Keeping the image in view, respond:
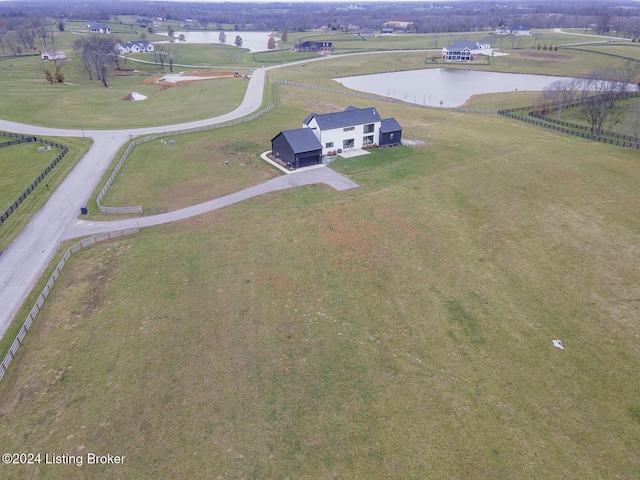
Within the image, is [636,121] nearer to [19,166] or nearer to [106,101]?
[19,166]

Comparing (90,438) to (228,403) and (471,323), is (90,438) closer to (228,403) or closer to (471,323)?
(228,403)

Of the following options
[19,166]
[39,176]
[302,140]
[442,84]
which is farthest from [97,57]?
[442,84]

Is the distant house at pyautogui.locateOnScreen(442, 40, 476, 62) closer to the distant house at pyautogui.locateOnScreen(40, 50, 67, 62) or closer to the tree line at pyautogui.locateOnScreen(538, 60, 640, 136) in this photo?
the tree line at pyautogui.locateOnScreen(538, 60, 640, 136)

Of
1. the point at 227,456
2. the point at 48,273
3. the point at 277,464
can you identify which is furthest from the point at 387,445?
the point at 48,273

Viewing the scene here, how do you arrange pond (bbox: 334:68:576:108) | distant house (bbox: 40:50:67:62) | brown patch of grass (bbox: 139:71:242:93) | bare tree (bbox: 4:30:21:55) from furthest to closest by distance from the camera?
bare tree (bbox: 4:30:21:55) → distant house (bbox: 40:50:67:62) → brown patch of grass (bbox: 139:71:242:93) → pond (bbox: 334:68:576:108)

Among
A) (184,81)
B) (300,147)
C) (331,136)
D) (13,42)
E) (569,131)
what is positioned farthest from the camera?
(13,42)

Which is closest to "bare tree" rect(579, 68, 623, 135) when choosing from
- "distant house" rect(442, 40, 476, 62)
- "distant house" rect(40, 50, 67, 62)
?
"distant house" rect(442, 40, 476, 62)
